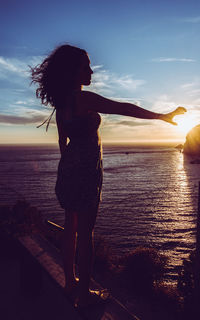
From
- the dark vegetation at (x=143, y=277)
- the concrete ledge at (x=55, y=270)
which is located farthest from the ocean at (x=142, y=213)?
the concrete ledge at (x=55, y=270)

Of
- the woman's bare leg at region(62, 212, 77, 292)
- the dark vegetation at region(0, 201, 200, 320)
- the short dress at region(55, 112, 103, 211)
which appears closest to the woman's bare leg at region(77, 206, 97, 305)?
the short dress at region(55, 112, 103, 211)

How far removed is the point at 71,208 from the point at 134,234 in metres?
15.9

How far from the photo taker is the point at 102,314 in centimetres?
206

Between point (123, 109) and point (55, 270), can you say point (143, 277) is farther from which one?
point (123, 109)

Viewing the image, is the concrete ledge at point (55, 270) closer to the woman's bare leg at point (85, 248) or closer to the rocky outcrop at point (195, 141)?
the woman's bare leg at point (85, 248)

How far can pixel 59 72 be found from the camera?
2021 millimetres

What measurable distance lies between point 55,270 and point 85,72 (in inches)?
88.2

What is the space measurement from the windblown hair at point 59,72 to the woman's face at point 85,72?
0.03 meters

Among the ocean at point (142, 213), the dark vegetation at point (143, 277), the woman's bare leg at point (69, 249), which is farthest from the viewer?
the ocean at point (142, 213)

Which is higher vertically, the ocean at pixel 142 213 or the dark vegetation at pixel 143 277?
the dark vegetation at pixel 143 277

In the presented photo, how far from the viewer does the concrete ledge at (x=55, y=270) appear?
2.06 meters

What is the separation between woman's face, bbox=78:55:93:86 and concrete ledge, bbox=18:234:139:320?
2022 millimetres

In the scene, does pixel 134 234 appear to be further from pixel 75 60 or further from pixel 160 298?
pixel 75 60

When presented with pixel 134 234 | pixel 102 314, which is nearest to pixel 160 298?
pixel 102 314
